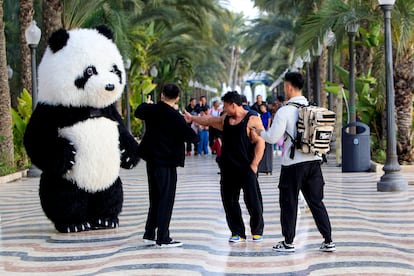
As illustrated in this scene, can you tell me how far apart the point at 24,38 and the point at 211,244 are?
1381cm

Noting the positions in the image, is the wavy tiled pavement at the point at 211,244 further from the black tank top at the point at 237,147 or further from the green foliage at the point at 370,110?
the green foliage at the point at 370,110

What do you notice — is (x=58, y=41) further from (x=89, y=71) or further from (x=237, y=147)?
(x=237, y=147)

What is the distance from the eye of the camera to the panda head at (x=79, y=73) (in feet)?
27.6

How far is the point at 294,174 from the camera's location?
23.0 ft

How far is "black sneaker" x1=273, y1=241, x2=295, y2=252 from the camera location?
720 centimetres

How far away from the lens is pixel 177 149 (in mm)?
7598

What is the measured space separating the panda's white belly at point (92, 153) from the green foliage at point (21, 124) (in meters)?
9.80

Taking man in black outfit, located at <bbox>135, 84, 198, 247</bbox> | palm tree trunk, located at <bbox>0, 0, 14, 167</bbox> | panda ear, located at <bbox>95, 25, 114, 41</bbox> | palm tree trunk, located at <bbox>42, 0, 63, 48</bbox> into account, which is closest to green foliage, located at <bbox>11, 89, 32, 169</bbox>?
palm tree trunk, located at <bbox>0, 0, 14, 167</bbox>

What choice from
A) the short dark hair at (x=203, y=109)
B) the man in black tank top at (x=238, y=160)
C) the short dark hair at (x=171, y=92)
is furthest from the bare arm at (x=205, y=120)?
the short dark hair at (x=203, y=109)

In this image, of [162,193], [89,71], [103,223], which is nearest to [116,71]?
[89,71]

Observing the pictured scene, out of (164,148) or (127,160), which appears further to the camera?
(127,160)

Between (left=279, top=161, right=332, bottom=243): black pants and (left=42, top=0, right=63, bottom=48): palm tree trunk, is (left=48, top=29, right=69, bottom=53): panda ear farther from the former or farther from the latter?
(left=42, top=0, right=63, bottom=48): palm tree trunk

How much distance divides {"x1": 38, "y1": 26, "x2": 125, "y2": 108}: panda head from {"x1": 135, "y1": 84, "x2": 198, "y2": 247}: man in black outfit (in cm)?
98

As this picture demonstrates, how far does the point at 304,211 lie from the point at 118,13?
14173 mm
